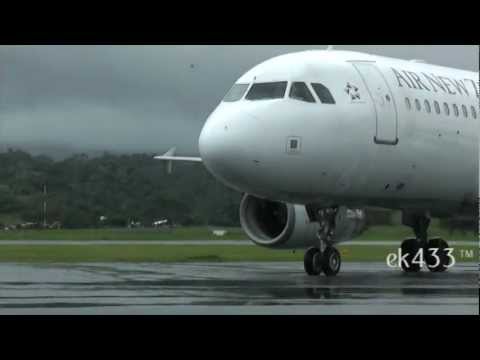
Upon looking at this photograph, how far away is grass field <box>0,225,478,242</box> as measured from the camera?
26.0 meters

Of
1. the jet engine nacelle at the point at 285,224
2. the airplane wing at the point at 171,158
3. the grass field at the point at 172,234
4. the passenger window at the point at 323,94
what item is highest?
the passenger window at the point at 323,94

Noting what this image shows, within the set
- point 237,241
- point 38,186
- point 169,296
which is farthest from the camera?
point 237,241

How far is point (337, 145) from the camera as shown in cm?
1998

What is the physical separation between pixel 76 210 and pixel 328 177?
834cm

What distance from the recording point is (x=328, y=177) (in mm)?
20094

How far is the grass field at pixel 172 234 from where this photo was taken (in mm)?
26016

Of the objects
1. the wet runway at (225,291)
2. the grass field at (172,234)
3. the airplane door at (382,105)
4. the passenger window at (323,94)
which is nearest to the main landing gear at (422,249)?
the wet runway at (225,291)

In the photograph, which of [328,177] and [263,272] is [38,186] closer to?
[263,272]

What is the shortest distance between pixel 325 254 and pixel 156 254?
1089cm

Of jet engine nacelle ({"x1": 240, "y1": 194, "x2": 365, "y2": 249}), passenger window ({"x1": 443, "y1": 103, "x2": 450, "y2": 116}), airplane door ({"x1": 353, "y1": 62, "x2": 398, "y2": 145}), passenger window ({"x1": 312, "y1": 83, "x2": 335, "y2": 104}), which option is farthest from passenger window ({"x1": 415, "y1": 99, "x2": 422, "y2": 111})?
jet engine nacelle ({"x1": 240, "y1": 194, "x2": 365, "y2": 249})

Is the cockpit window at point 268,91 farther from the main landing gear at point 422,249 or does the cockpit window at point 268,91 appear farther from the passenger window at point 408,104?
the main landing gear at point 422,249

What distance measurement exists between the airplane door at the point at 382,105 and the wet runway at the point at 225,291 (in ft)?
7.97

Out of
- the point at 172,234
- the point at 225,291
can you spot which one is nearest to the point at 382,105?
the point at 225,291

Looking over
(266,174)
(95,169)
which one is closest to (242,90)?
(266,174)
